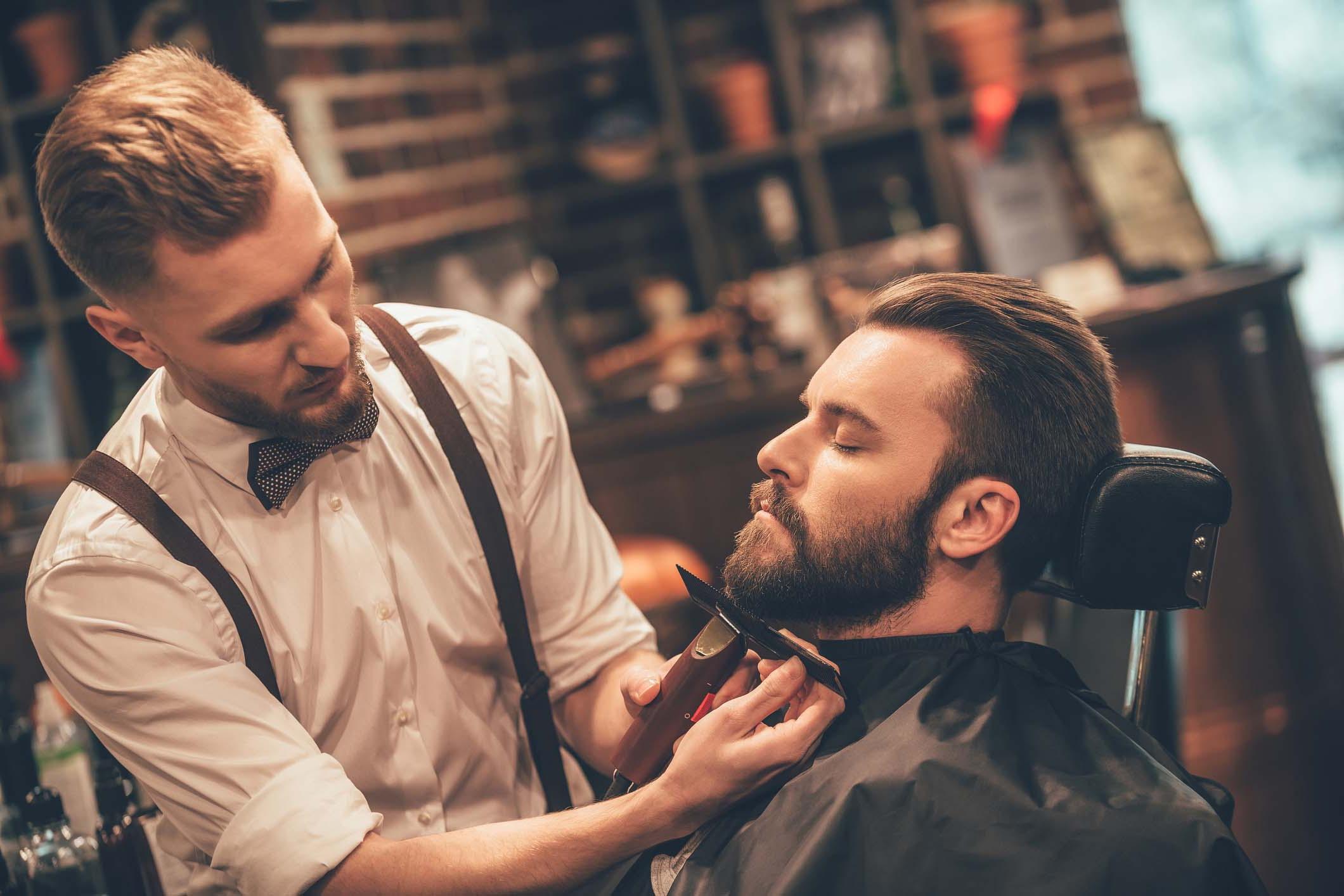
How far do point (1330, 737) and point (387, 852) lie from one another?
8.17 ft

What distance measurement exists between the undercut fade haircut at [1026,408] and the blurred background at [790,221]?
4.26ft

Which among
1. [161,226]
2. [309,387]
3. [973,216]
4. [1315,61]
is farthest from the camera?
[1315,61]

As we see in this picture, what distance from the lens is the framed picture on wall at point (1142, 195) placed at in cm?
335

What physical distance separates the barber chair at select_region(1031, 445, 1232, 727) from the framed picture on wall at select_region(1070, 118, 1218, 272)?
218cm

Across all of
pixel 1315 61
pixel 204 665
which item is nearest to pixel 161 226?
pixel 204 665

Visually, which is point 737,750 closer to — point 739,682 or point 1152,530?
point 739,682

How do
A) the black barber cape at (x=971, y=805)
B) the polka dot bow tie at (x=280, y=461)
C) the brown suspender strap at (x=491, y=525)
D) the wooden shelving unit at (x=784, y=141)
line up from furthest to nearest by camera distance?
the wooden shelving unit at (x=784, y=141)
the brown suspender strap at (x=491, y=525)
the polka dot bow tie at (x=280, y=461)
the black barber cape at (x=971, y=805)

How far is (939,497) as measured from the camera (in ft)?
4.61

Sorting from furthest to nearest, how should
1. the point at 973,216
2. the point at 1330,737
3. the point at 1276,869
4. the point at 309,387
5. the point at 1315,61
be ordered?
the point at 1315,61, the point at 973,216, the point at 1330,737, the point at 1276,869, the point at 309,387

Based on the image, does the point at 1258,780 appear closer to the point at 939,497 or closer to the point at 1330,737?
the point at 1330,737

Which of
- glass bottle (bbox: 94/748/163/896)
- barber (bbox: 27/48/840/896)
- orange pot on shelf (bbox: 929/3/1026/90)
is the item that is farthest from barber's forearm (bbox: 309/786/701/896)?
orange pot on shelf (bbox: 929/3/1026/90)

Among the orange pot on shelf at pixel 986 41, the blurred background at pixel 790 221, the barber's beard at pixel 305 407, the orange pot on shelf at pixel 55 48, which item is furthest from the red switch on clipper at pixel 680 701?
the orange pot on shelf at pixel 986 41

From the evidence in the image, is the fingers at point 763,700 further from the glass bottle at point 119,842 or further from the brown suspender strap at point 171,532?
the glass bottle at point 119,842

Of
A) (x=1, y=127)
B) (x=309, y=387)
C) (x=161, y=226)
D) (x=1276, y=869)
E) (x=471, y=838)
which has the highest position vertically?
(x=1, y=127)
